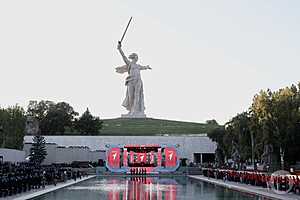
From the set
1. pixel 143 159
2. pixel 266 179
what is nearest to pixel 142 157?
pixel 143 159

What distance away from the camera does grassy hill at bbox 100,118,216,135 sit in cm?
9381

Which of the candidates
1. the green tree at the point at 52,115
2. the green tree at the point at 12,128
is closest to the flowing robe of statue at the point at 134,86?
the green tree at the point at 52,115

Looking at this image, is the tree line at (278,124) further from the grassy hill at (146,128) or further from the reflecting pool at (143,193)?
the grassy hill at (146,128)

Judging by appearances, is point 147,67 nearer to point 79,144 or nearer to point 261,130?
point 79,144

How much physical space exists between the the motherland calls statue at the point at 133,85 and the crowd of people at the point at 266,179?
172 ft

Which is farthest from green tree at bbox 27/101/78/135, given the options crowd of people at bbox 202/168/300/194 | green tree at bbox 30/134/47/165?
crowd of people at bbox 202/168/300/194

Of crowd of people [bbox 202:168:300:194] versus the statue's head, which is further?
the statue's head

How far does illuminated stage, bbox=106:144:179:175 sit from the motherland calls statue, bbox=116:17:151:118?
110 feet

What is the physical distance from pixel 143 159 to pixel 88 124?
34.8 meters

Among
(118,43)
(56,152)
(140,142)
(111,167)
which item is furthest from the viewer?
(118,43)

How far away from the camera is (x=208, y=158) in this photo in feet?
285

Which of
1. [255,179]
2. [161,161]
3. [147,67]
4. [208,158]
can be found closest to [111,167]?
[161,161]

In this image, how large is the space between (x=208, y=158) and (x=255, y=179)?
50.7 meters

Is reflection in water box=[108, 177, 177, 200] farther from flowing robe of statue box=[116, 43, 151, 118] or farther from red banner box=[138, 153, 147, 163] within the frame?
flowing robe of statue box=[116, 43, 151, 118]
